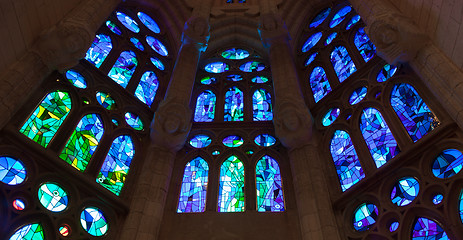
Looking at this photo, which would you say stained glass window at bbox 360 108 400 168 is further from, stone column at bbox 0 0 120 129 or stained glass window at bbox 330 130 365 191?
stone column at bbox 0 0 120 129

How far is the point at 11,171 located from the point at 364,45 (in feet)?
26.4

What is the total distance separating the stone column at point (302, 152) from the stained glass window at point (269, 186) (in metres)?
0.58

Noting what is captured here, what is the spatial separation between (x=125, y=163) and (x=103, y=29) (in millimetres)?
4160

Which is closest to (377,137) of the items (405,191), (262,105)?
(405,191)

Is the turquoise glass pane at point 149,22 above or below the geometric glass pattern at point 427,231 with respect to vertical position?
above

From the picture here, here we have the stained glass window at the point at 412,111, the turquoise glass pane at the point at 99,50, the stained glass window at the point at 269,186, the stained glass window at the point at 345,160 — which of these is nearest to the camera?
the stained glass window at the point at 412,111

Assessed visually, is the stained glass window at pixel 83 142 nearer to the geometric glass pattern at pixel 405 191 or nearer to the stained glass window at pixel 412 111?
the geometric glass pattern at pixel 405 191

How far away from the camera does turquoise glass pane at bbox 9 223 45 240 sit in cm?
531

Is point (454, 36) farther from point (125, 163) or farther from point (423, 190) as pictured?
point (125, 163)

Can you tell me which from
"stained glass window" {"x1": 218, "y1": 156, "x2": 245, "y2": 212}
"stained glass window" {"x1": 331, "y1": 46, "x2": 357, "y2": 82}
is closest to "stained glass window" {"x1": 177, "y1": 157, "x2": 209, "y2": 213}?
"stained glass window" {"x1": 218, "y1": 156, "x2": 245, "y2": 212}

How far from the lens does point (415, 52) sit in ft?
20.4

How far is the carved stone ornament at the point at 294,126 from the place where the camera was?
7.50m

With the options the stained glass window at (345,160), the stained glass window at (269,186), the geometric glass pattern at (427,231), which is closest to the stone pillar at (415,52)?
the geometric glass pattern at (427,231)

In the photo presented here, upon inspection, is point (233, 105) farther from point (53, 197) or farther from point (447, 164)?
point (447, 164)
